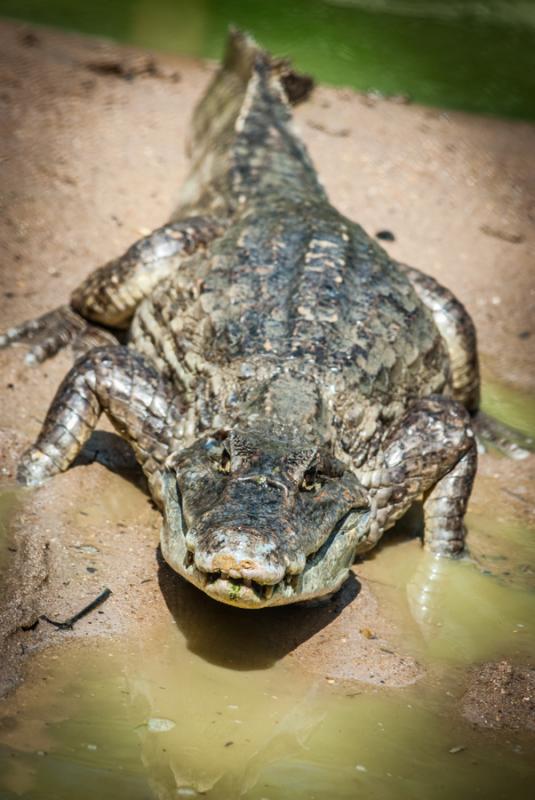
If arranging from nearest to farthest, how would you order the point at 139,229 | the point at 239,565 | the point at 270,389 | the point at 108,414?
the point at 239,565 → the point at 270,389 → the point at 108,414 → the point at 139,229

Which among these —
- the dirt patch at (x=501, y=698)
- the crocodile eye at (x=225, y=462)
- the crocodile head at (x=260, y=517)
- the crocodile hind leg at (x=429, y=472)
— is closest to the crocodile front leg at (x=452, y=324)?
the crocodile hind leg at (x=429, y=472)

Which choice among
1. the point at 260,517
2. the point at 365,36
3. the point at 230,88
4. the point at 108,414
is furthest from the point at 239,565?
the point at 365,36

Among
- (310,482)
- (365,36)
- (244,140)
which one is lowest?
(365,36)

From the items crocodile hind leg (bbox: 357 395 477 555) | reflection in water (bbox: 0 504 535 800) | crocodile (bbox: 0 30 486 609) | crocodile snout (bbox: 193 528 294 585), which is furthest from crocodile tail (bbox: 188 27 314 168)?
crocodile snout (bbox: 193 528 294 585)

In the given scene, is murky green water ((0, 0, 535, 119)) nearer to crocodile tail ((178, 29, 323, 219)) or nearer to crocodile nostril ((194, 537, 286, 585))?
crocodile tail ((178, 29, 323, 219))

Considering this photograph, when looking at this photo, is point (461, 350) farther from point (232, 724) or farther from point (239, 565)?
point (232, 724)

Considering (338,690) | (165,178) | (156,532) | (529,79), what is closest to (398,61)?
(529,79)
